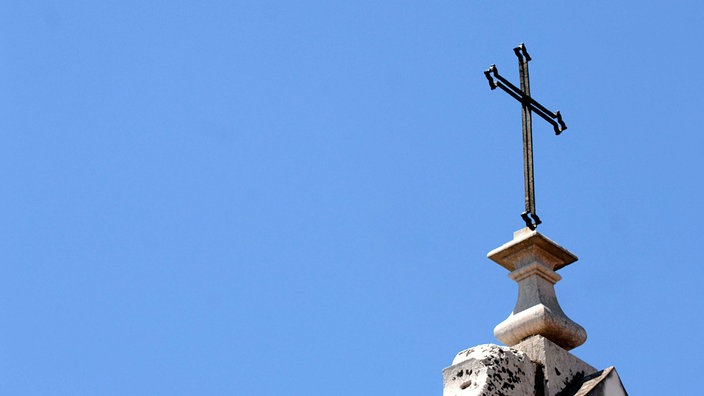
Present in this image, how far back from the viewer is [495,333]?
5328 mm

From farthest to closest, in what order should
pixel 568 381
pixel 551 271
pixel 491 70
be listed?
pixel 491 70
pixel 551 271
pixel 568 381

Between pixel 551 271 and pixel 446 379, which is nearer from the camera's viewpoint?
pixel 446 379

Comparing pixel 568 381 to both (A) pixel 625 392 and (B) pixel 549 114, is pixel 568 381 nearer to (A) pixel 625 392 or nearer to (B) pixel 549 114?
(A) pixel 625 392

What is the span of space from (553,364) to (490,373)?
40cm

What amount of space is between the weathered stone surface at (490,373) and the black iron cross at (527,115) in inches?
30.1

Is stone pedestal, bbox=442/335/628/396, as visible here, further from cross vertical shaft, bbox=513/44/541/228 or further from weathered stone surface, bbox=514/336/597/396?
cross vertical shaft, bbox=513/44/541/228

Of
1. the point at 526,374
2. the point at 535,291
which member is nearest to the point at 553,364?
the point at 526,374

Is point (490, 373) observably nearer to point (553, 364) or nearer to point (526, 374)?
point (526, 374)

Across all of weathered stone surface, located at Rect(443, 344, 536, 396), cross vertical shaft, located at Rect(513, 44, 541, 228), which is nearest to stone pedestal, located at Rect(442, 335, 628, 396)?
weathered stone surface, located at Rect(443, 344, 536, 396)

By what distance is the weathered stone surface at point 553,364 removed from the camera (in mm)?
5027

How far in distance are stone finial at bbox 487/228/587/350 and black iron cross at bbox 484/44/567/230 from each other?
0.11 m

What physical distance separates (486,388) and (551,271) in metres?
0.90

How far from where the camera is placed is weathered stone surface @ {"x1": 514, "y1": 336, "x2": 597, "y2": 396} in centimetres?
503

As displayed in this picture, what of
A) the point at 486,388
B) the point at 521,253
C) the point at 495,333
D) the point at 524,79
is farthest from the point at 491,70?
the point at 486,388
